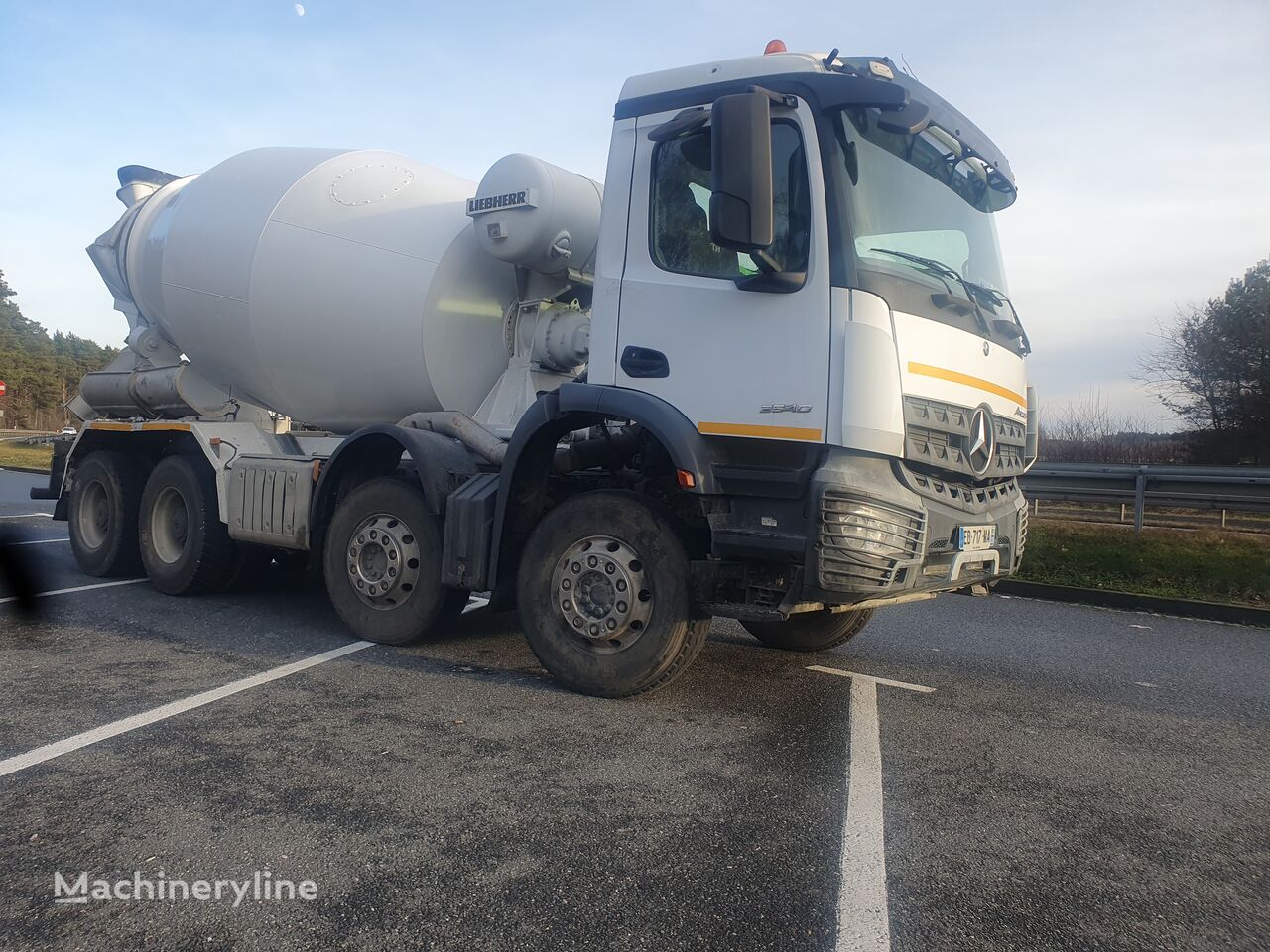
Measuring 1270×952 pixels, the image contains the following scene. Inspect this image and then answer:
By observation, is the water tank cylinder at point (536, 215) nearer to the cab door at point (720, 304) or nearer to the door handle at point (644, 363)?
the cab door at point (720, 304)

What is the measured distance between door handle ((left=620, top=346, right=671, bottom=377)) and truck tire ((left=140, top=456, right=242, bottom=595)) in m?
4.10

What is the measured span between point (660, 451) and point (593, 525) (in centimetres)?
51

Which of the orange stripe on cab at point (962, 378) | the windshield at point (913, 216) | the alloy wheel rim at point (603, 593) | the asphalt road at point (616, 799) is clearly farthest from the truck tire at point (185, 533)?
the orange stripe on cab at point (962, 378)

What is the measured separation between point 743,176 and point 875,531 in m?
1.61

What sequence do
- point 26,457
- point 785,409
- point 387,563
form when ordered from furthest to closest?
point 26,457, point 387,563, point 785,409

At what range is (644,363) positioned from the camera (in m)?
4.62

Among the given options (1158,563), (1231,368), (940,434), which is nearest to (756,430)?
(940,434)

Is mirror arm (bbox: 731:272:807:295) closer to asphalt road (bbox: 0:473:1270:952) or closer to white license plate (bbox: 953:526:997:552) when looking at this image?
white license plate (bbox: 953:526:997:552)

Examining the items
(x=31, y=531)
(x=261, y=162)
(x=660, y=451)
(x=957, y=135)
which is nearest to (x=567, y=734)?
(x=660, y=451)

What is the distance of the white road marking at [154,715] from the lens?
12.0 ft

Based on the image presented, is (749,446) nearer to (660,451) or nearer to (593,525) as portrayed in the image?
(660,451)

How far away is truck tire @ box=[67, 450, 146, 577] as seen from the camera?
8047mm

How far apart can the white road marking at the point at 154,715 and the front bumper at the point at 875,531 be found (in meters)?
2.91

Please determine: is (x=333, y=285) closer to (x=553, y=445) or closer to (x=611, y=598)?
(x=553, y=445)
